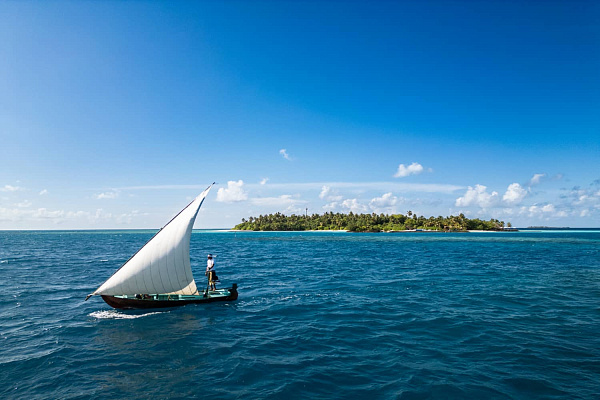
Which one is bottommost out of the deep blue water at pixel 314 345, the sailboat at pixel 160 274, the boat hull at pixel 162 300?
the deep blue water at pixel 314 345

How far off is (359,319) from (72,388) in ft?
54.6

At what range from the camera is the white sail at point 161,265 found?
23.8 meters

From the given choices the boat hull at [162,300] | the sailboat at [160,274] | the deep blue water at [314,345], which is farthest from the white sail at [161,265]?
the deep blue water at [314,345]

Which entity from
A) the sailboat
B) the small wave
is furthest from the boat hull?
the small wave

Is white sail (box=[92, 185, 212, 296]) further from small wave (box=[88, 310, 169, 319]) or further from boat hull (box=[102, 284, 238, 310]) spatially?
small wave (box=[88, 310, 169, 319])

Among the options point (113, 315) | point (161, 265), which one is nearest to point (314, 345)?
point (161, 265)

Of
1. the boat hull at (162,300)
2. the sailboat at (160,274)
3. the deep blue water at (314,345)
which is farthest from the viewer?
the boat hull at (162,300)

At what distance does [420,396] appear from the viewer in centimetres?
1217

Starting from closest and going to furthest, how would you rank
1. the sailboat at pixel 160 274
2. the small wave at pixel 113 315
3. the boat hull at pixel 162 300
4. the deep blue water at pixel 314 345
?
the deep blue water at pixel 314 345, the small wave at pixel 113 315, the sailboat at pixel 160 274, the boat hull at pixel 162 300

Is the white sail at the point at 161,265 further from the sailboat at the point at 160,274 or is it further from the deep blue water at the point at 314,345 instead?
the deep blue water at the point at 314,345

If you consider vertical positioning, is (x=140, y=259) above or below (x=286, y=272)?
above

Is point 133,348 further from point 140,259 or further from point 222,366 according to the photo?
point 140,259

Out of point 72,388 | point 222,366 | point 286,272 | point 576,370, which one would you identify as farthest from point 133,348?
point 286,272

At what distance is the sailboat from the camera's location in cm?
2380
